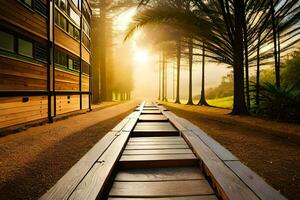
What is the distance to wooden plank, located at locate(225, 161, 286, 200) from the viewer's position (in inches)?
61.2

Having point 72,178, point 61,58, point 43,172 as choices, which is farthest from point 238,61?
point 72,178

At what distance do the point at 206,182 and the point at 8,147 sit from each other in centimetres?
379

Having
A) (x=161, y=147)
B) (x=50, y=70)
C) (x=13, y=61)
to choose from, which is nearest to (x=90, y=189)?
(x=161, y=147)

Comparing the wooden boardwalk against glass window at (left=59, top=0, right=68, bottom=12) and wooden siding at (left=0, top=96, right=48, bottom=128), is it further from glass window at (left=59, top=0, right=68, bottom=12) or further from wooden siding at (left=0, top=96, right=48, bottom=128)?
glass window at (left=59, top=0, right=68, bottom=12)

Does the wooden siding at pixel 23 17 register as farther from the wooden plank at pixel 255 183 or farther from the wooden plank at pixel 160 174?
the wooden plank at pixel 255 183

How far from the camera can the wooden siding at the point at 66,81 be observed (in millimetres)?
8273

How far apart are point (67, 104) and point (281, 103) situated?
30.0ft

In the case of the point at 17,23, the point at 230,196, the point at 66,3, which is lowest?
the point at 230,196

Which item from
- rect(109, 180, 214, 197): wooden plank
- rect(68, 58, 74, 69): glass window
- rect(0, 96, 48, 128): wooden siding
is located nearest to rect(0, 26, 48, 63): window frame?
rect(0, 96, 48, 128): wooden siding

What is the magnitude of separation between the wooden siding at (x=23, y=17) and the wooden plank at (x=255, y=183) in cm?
635

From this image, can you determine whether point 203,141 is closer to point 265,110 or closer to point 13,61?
point 13,61

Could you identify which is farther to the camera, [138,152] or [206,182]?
[138,152]

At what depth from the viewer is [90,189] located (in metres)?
1.59

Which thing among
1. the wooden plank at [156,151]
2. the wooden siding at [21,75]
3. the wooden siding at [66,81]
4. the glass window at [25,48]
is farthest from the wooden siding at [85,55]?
the wooden plank at [156,151]
